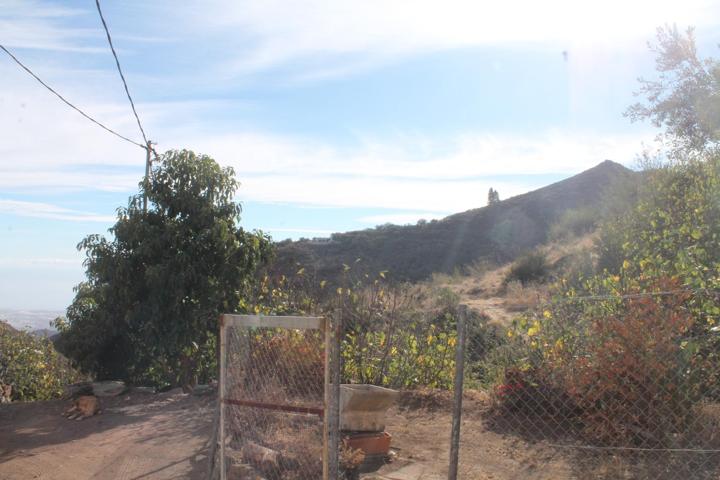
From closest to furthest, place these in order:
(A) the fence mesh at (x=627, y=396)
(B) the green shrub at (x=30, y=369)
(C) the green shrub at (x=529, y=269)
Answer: (A) the fence mesh at (x=627, y=396), (B) the green shrub at (x=30, y=369), (C) the green shrub at (x=529, y=269)

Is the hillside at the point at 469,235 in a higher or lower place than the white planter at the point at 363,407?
higher

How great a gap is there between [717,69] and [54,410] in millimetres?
13565

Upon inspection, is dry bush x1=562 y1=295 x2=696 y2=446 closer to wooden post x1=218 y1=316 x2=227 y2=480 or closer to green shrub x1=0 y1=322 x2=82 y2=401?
wooden post x1=218 y1=316 x2=227 y2=480

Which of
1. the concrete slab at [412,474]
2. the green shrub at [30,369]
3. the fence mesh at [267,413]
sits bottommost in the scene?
the green shrub at [30,369]

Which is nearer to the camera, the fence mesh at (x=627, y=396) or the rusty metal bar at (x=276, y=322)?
the rusty metal bar at (x=276, y=322)

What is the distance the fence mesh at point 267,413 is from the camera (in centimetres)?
543

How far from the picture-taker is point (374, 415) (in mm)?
6082

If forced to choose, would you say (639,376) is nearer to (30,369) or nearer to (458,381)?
(458,381)

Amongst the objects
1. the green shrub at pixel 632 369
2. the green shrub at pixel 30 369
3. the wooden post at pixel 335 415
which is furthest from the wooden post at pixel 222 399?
the green shrub at pixel 30 369

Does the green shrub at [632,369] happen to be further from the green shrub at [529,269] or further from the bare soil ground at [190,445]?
the green shrub at [529,269]

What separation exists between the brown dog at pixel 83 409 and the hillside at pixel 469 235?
68.7 feet

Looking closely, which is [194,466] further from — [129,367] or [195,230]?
[129,367]

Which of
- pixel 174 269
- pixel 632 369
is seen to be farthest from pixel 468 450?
pixel 174 269

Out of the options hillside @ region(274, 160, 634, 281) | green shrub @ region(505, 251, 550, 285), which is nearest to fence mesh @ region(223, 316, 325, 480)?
green shrub @ region(505, 251, 550, 285)
